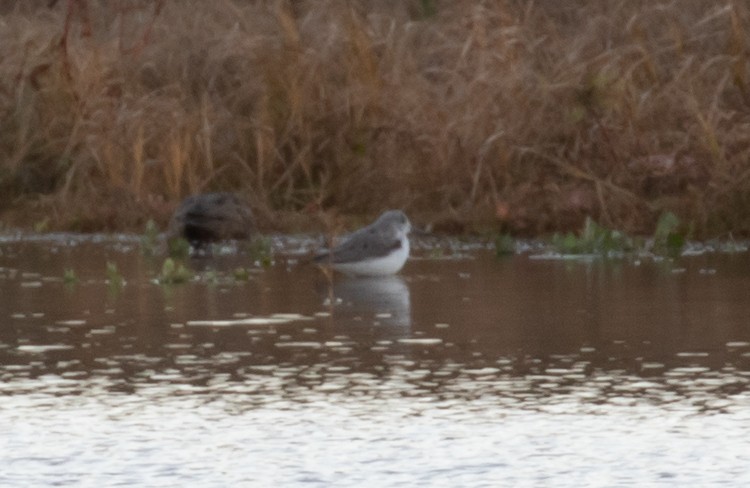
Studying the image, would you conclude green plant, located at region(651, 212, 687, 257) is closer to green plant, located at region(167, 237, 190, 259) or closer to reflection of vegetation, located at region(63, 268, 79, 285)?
green plant, located at region(167, 237, 190, 259)

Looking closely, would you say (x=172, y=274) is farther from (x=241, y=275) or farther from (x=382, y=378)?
(x=382, y=378)

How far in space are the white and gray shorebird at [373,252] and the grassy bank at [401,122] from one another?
8.58 feet

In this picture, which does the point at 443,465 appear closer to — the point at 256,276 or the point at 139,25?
the point at 256,276

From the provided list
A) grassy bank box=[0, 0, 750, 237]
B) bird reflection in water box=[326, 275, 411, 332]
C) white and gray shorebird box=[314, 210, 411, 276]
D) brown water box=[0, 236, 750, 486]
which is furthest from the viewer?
grassy bank box=[0, 0, 750, 237]

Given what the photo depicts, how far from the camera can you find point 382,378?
8.76 metres

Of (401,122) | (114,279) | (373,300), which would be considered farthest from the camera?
(401,122)

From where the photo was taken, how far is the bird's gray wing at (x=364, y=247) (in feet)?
43.5

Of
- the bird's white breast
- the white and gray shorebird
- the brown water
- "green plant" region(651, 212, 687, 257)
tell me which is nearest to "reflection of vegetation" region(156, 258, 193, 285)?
the brown water

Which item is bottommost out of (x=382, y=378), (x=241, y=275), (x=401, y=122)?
(x=382, y=378)

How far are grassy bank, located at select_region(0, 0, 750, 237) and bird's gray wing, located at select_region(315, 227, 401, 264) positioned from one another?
264 centimetres

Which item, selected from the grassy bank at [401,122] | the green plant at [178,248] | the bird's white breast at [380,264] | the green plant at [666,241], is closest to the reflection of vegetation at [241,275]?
the bird's white breast at [380,264]

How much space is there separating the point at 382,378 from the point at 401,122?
861 centimetres

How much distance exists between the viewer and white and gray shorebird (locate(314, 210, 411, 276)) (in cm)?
1325

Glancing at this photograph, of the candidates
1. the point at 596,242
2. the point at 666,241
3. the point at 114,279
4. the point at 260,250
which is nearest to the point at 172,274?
the point at 114,279
